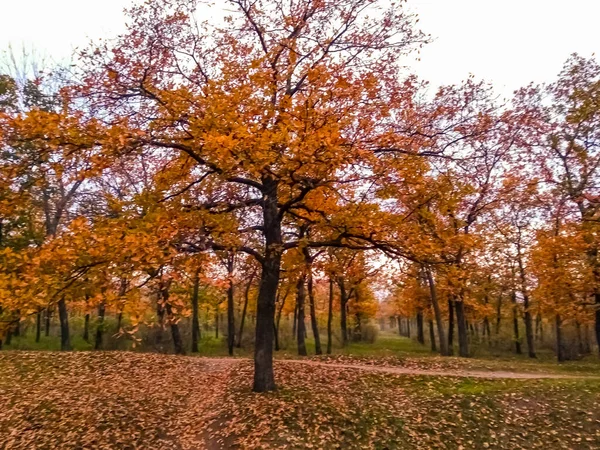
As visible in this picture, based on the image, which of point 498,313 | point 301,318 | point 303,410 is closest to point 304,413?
point 303,410

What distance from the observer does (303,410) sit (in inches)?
385

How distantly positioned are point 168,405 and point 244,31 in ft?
31.7

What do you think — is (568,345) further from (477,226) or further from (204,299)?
(204,299)

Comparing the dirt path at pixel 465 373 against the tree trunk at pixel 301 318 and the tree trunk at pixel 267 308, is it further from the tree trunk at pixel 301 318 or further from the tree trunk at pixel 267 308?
the tree trunk at pixel 301 318

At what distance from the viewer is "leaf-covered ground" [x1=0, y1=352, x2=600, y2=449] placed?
353 inches

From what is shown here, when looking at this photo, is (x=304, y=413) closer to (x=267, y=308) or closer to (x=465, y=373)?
(x=267, y=308)

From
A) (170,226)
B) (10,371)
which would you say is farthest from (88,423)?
(10,371)

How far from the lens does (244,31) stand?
11.3 m

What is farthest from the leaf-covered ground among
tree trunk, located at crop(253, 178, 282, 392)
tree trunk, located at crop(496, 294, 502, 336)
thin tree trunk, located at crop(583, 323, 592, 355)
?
thin tree trunk, located at crop(583, 323, 592, 355)

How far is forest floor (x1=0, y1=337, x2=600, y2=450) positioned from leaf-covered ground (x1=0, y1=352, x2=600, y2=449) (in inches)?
0.9

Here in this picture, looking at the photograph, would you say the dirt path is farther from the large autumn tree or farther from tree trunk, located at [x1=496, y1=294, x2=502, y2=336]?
tree trunk, located at [x1=496, y1=294, x2=502, y2=336]

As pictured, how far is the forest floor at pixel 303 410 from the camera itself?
898 centimetres

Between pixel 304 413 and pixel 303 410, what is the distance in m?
0.13

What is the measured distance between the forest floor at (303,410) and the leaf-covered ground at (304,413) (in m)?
0.02
